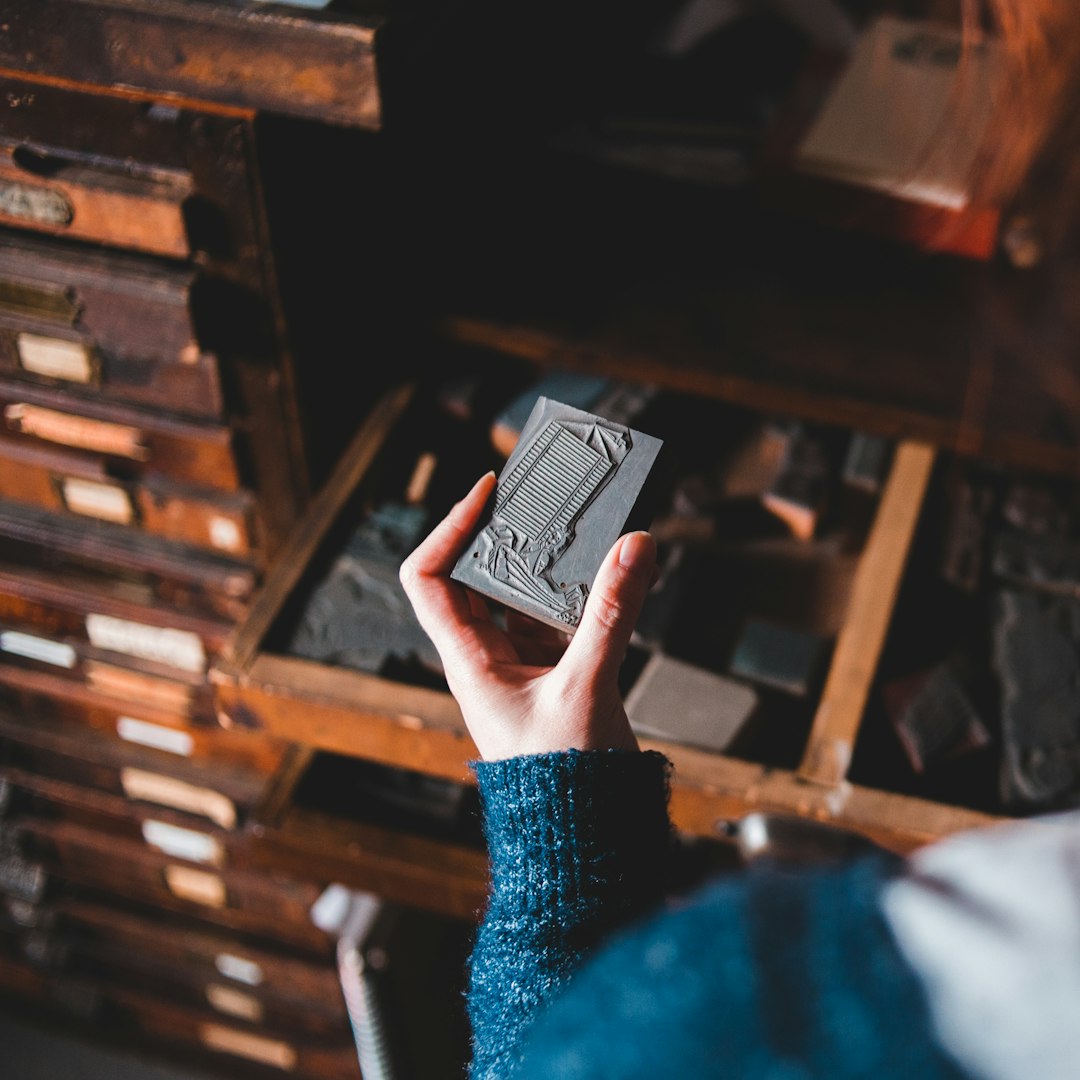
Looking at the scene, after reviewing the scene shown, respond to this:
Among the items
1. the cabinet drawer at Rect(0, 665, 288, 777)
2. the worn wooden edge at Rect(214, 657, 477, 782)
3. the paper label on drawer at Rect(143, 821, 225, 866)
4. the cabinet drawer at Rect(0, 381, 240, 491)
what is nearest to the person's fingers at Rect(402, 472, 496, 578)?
the worn wooden edge at Rect(214, 657, 477, 782)

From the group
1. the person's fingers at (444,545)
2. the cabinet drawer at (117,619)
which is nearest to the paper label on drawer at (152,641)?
the cabinet drawer at (117,619)

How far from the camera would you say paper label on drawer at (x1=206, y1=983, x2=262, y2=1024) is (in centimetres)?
179

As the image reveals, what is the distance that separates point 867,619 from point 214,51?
2.57 ft

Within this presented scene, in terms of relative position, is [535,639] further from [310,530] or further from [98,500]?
[98,500]

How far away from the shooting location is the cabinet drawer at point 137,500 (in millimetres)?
1246

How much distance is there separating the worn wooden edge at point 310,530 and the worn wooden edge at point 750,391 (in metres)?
0.14

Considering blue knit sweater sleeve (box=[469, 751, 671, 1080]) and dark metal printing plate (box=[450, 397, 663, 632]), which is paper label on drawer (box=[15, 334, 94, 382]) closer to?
dark metal printing plate (box=[450, 397, 663, 632])

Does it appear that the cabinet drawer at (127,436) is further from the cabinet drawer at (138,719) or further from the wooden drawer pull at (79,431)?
the cabinet drawer at (138,719)

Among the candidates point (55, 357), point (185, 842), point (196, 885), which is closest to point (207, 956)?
point (196, 885)

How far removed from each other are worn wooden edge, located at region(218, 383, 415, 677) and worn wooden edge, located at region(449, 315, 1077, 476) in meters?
0.14

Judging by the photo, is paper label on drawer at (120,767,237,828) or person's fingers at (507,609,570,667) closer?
person's fingers at (507,609,570,667)

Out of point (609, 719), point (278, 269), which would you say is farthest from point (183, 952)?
point (609, 719)

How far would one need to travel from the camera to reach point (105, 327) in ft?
3.55

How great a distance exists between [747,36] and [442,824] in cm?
126
